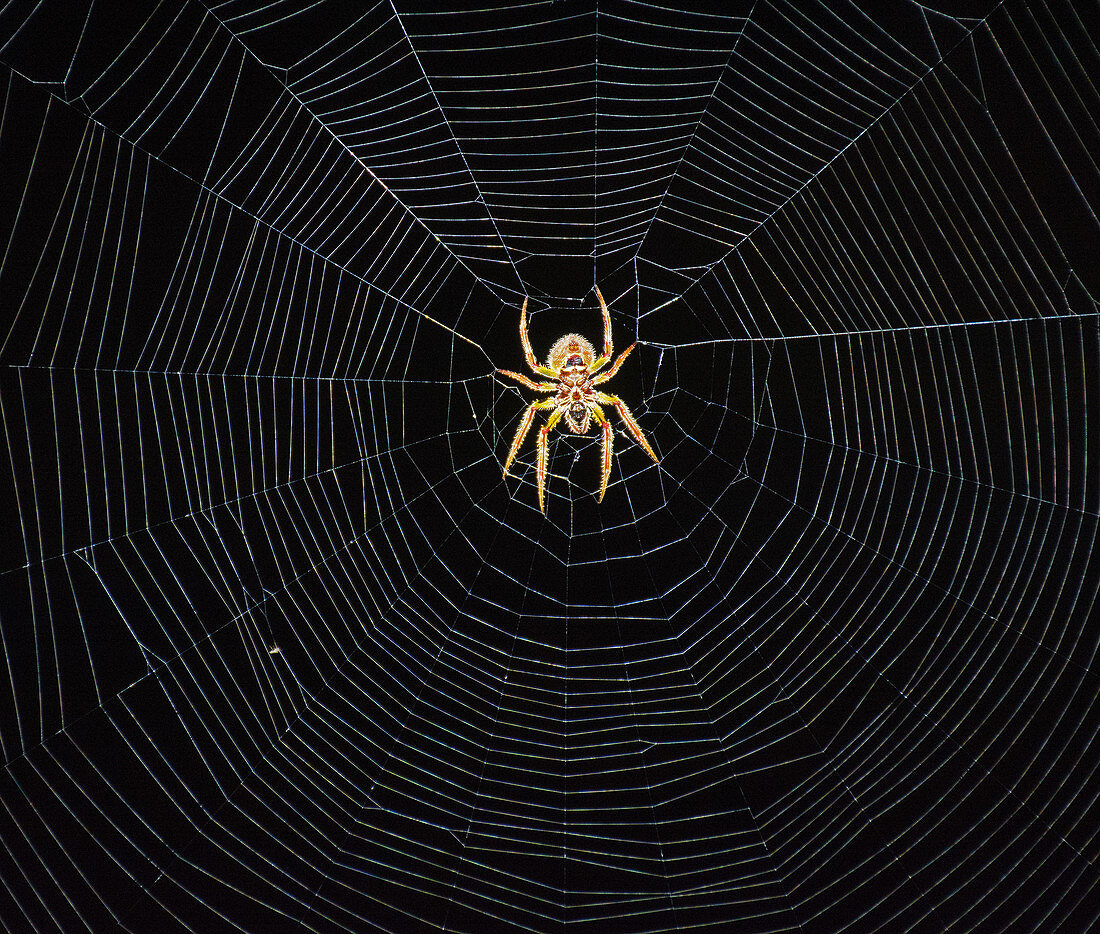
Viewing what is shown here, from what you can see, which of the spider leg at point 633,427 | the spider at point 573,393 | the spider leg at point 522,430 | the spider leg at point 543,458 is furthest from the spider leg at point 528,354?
the spider leg at point 633,427

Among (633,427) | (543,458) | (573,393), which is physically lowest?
(543,458)

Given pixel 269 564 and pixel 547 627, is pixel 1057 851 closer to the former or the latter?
pixel 547 627

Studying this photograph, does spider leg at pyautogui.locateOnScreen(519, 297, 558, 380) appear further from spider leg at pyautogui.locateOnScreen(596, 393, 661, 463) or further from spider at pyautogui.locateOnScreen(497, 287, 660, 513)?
spider leg at pyautogui.locateOnScreen(596, 393, 661, 463)

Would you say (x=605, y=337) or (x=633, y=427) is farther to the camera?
(x=633, y=427)

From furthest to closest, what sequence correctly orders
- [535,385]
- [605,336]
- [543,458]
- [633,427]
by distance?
1. [535,385]
2. [633,427]
3. [543,458]
4. [605,336]

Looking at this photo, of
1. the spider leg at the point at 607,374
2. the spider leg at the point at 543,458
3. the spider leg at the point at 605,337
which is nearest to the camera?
the spider leg at the point at 605,337

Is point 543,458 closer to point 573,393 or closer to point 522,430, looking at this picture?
point 522,430

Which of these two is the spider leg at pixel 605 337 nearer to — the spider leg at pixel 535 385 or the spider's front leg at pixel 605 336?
the spider's front leg at pixel 605 336

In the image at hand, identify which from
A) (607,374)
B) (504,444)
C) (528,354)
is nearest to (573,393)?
(607,374)
